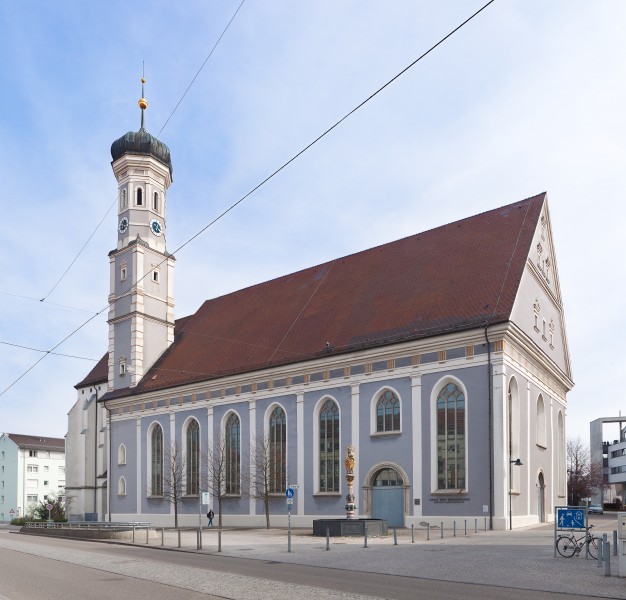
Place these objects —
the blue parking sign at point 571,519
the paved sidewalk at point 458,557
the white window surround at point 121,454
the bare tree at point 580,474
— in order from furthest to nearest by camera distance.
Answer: the bare tree at point 580,474
the white window surround at point 121,454
the blue parking sign at point 571,519
the paved sidewalk at point 458,557

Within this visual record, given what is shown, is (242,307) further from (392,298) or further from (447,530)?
(447,530)

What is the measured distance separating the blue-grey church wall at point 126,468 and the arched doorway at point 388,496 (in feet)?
70.4

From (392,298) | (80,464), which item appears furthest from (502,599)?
(80,464)

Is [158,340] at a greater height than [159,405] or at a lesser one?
greater

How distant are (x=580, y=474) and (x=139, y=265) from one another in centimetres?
5790

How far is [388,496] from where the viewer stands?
118 feet

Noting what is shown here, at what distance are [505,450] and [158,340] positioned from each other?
29.9 metres

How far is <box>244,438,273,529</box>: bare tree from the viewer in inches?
1608

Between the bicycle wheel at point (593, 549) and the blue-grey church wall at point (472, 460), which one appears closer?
the bicycle wheel at point (593, 549)

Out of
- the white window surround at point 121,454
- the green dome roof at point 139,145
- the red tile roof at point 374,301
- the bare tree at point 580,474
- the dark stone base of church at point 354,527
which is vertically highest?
the green dome roof at point 139,145

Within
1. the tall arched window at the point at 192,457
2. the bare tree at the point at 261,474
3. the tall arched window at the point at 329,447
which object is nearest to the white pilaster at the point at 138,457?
the tall arched window at the point at 192,457

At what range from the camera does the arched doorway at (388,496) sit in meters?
35.2

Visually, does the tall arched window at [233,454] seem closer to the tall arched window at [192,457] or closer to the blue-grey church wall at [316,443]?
the tall arched window at [192,457]

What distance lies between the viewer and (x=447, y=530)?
32.5 metres
